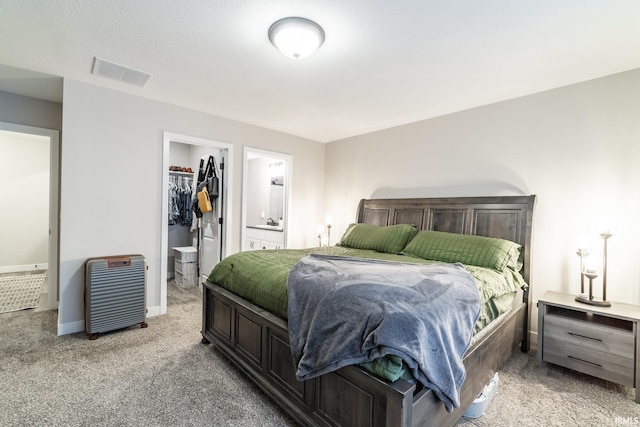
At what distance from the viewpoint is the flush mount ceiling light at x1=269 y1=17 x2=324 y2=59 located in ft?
6.00

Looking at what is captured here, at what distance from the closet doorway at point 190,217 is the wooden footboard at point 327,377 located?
1447 millimetres

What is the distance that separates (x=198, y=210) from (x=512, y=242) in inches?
169

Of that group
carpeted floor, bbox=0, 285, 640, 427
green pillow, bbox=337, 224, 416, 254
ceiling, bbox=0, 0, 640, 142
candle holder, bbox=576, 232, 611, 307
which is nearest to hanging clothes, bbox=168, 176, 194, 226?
ceiling, bbox=0, 0, 640, 142

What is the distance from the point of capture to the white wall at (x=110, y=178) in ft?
9.29

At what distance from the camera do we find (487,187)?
10.5ft

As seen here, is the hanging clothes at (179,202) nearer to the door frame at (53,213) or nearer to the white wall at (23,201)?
the door frame at (53,213)

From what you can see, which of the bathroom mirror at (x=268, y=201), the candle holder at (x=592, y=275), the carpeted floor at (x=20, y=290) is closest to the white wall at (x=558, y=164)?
the candle holder at (x=592, y=275)

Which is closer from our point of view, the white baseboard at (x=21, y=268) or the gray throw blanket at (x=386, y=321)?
the gray throw blanket at (x=386, y=321)

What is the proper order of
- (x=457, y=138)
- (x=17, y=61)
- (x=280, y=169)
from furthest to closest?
1. (x=280, y=169)
2. (x=457, y=138)
3. (x=17, y=61)

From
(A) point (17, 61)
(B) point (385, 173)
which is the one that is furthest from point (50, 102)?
(B) point (385, 173)

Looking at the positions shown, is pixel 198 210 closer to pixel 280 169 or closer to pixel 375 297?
pixel 280 169

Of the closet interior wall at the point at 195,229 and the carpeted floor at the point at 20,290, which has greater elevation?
the closet interior wall at the point at 195,229

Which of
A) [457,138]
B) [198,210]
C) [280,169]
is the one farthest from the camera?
[280,169]

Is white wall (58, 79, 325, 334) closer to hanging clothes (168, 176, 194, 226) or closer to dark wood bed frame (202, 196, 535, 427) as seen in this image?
dark wood bed frame (202, 196, 535, 427)
